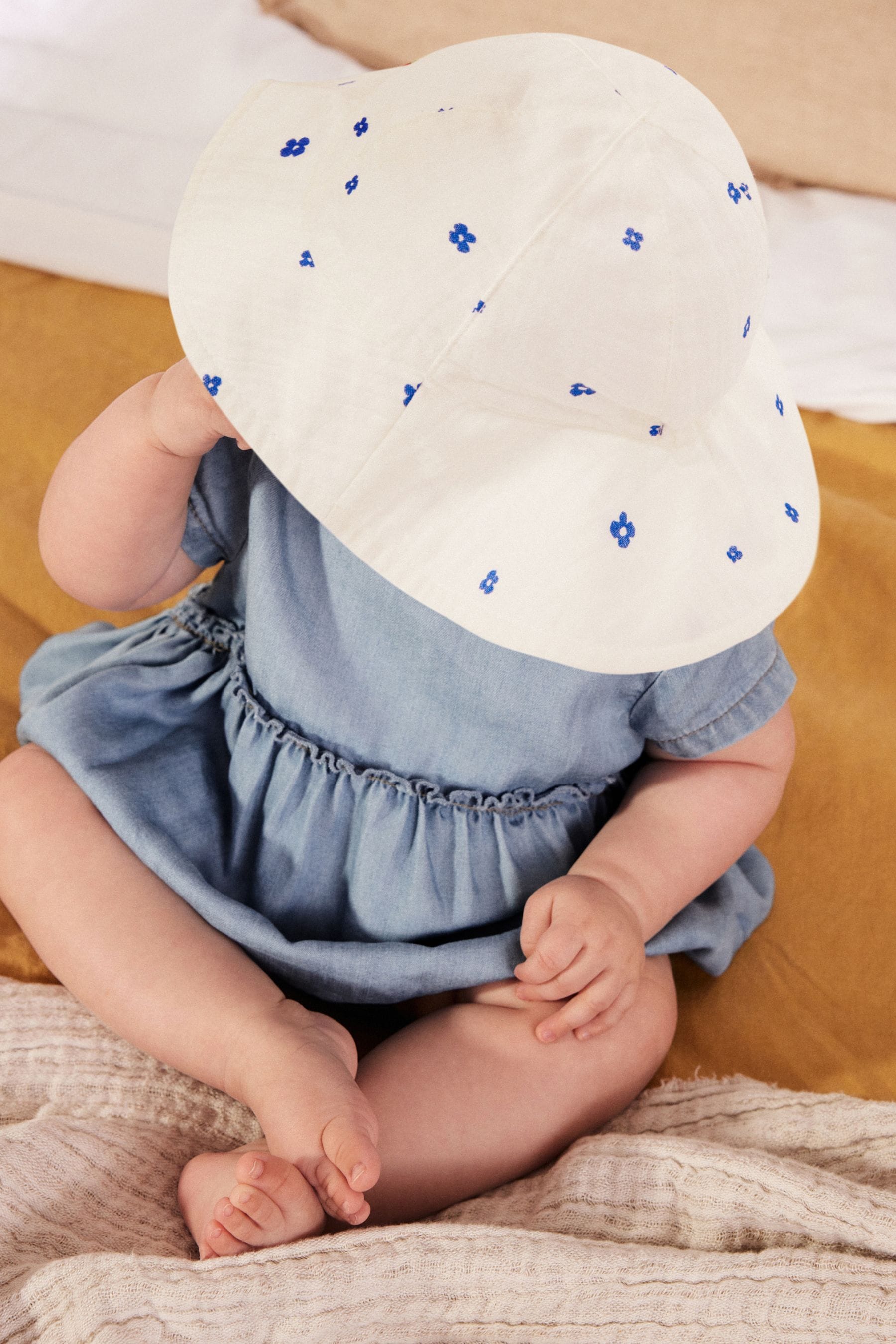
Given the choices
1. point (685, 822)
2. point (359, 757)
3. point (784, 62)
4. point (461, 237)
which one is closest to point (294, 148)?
point (461, 237)

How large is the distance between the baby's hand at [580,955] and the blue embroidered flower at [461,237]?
376 millimetres

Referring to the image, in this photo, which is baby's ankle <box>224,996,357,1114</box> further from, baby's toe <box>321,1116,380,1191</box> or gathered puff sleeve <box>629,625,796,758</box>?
gathered puff sleeve <box>629,625,796,758</box>

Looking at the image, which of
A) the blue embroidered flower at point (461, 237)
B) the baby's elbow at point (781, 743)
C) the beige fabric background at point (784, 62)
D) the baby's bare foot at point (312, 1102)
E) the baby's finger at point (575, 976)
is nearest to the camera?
the blue embroidered flower at point (461, 237)

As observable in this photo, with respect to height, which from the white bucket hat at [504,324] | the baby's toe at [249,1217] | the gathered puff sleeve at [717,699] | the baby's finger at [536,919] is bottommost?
the baby's toe at [249,1217]

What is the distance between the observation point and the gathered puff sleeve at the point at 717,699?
2.35 feet

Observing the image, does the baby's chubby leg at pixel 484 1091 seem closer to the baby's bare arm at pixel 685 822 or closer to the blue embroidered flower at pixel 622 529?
the baby's bare arm at pixel 685 822

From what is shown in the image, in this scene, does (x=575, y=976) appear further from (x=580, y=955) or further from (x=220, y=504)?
(x=220, y=504)

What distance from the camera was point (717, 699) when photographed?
727 millimetres

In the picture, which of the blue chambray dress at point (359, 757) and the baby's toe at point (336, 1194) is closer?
the baby's toe at point (336, 1194)

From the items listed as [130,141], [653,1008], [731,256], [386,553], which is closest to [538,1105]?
[653,1008]

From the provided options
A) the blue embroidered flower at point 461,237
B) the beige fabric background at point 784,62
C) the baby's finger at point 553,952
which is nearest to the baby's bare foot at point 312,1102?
the baby's finger at point 553,952

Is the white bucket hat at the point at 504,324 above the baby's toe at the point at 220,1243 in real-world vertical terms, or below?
above

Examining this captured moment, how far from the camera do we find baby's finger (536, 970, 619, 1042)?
2.23 ft

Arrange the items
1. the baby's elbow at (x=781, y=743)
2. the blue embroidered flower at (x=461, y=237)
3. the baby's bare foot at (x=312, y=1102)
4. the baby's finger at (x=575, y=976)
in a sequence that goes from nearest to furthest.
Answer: the blue embroidered flower at (x=461, y=237) < the baby's bare foot at (x=312, y=1102) < the baby's finger at (x=575, y=976) < the baby's elbow at (x=781, y=743)
